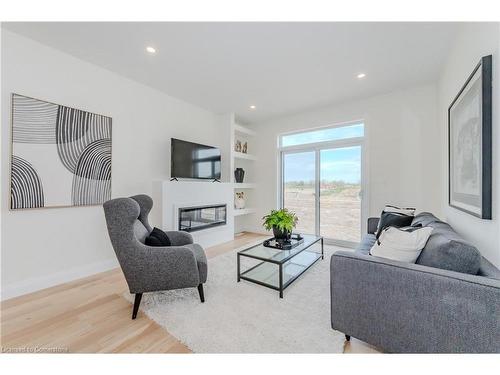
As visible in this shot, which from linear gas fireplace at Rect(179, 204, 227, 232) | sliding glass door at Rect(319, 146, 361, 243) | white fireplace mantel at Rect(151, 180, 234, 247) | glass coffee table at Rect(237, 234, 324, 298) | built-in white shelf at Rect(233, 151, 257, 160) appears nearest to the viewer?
glass coffee table at Rect(237, 234, 324, 298)

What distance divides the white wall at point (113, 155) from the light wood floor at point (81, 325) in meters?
0.30

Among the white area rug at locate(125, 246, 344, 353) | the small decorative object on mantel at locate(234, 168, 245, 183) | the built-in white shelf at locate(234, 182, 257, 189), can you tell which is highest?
the small decorative object on mantel at locate(234, 168, 245, 183)

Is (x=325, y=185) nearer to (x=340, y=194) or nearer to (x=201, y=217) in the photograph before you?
(x=340, y=194)

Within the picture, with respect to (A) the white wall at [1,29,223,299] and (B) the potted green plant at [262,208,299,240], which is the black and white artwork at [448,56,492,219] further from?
(A) the white wall at [1,29,223,299]

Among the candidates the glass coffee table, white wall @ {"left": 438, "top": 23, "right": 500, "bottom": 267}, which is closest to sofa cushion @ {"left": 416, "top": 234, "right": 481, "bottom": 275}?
white wall @ {"left": 438, "top": 23, "right": 500, "bottom": 267}

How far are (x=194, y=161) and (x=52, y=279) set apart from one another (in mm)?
2354

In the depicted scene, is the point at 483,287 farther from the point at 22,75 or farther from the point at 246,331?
the point at 22,75

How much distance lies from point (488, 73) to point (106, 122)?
3644 millimetres

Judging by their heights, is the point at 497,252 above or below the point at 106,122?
below

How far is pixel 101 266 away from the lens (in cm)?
267

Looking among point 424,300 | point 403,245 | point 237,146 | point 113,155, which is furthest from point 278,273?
point 237,146

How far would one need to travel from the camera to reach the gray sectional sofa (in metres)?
1.00

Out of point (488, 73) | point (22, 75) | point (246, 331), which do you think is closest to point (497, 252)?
point (488, 73)

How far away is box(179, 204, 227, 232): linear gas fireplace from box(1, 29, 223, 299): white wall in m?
0.68
